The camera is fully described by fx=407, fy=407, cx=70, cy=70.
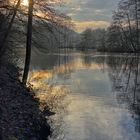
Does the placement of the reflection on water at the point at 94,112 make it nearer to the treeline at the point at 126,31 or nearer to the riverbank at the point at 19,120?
the riverbank at the point at 19,120

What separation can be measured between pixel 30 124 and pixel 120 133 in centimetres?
362

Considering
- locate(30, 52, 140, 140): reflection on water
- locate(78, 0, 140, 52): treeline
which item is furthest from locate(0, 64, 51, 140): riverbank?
locate(78, 0, 140, 52): treeline

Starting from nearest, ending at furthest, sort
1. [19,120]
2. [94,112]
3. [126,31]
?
[19,120], [94,112], [126,31]

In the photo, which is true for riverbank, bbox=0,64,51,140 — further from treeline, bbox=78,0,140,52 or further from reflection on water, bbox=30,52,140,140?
treeline, bbox=78,0,140,52

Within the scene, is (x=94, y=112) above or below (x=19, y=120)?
below

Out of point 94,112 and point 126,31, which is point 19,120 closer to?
point 94,112

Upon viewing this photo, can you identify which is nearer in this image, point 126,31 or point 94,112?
point 94,112

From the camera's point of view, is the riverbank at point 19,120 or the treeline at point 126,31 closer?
the riverbank at point 19,120

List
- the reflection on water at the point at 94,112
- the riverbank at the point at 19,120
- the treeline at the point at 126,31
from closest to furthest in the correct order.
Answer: the riverbank at the point at 19,120 → the reflection on water at the point at 94,112 → the treeline at the point at 126,31

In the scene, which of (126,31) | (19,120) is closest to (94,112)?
(19,120)

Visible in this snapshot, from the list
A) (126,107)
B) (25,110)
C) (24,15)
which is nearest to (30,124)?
(25,110)

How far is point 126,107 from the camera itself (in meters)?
21.2

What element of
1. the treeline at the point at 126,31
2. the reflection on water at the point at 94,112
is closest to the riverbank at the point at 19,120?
the reflection on water at the point at 94,112

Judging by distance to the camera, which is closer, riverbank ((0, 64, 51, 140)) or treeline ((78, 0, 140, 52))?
riverbank ((0, 64, 51, 140))
